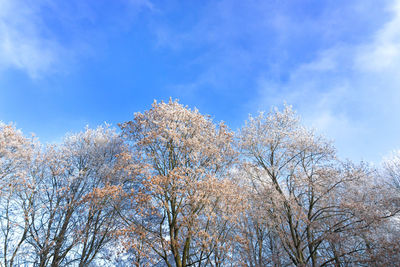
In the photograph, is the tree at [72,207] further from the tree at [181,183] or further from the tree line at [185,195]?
the tree at [181,183]

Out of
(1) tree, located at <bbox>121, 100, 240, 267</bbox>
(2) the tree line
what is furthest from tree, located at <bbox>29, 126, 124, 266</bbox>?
(1) tree, located at <bbox>121, 100, 240, 267</bbox>

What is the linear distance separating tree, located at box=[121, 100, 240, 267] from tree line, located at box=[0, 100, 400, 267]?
0.07 metres

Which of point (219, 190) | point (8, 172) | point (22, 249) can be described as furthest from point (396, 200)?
point (8, 172)

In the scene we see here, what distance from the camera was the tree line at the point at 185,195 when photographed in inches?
457

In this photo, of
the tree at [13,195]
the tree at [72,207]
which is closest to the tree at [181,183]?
the tree at [72,207]

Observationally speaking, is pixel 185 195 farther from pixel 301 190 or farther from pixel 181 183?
pixel 301 190

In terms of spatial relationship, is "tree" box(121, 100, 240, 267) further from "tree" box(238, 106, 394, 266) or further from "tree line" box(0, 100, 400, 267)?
"tree" box(238, 106, 394, 266)

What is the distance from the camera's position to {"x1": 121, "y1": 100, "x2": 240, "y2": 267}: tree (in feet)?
35.9

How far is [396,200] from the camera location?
12836 mm

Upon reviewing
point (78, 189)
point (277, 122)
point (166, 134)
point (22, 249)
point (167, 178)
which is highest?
point (277, 122)

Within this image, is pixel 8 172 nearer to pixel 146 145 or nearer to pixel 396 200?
pixel 146 145

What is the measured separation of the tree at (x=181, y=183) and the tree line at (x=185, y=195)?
0.24 feet

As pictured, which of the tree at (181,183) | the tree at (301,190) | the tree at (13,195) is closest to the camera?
the tree at (181,183)

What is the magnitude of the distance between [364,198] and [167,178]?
1261cm
